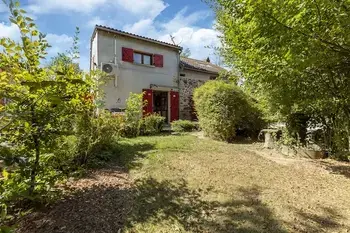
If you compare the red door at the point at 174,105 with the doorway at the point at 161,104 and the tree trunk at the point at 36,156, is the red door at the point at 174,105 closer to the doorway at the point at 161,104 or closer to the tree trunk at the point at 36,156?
the doorway at the point at 161,104

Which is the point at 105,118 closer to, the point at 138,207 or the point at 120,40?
the point at 138,207

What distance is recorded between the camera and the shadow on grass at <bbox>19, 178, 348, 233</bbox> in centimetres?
296

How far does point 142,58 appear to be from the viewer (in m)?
13.8

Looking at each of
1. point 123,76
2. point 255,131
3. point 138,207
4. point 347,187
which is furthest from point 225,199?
point 123,76

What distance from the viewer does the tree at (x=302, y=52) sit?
10.2 feet

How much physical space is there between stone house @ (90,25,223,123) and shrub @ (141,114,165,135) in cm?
240

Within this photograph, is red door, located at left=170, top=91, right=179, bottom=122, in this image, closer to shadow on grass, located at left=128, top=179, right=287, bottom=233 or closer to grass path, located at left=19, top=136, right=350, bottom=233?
grass path, located at left=19, top=136, right=350, bottom=233

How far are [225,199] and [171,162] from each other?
6.33ft

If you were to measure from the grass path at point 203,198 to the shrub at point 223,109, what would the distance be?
284 cm

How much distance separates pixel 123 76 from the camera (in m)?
12.8

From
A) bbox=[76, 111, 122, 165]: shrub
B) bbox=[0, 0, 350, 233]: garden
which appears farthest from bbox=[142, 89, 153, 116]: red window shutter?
bbox=[76, 111, 122, 165]: shrub

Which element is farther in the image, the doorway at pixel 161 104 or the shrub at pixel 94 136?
the doorway at pixel 161 104

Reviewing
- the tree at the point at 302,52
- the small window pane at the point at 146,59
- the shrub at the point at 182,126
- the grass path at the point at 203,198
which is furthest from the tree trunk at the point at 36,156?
the small window pane at the point at 146,59

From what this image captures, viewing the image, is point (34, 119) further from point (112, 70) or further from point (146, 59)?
point (146, 59)
